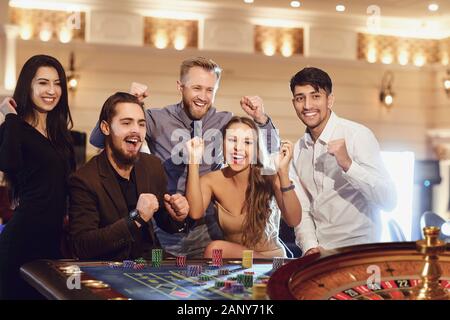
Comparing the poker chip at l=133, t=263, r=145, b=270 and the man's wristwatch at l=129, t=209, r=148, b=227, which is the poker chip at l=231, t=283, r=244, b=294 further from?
the man's wristwatch at l=129, t=209, r=148, b=227

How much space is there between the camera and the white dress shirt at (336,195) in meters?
3.12

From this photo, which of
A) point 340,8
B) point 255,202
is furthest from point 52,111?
point 340,8

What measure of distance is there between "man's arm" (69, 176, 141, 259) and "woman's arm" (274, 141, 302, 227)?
68cm

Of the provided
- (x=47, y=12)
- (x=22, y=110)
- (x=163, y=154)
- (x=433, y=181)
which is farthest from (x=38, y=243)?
(x=433, y=181)

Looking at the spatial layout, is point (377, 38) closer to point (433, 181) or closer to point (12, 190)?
point (433, 181)

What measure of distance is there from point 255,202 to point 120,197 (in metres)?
0.63

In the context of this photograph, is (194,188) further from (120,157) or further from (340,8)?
(340,8)

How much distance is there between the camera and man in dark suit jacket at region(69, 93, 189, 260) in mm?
2459

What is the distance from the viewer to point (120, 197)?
2.62 metres

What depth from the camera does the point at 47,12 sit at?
7.75 meters

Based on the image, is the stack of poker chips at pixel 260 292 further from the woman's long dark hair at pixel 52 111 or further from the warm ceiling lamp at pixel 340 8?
the warm ceiling lamp at pixel 340 8

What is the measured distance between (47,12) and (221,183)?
5.26 metres

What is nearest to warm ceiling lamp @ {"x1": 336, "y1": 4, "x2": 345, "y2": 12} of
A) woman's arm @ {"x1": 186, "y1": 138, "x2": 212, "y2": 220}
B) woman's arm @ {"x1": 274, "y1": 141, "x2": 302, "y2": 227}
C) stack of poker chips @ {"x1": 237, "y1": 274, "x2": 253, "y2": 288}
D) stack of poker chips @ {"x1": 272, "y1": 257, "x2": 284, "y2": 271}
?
woman's arm @ {"x1": 274, "y1": 141, "x2": 302, "y2": 227}
